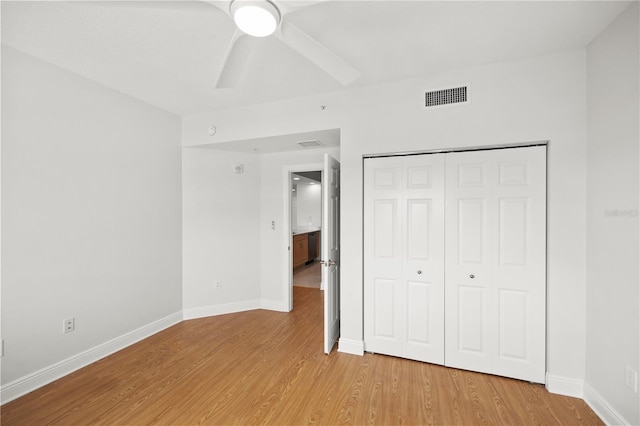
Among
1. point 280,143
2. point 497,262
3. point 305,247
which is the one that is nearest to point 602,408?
point 497,262

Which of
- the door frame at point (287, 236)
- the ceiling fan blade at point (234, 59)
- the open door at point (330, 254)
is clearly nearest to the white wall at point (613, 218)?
the open door at point (330, 254)

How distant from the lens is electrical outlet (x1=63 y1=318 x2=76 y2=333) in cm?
242

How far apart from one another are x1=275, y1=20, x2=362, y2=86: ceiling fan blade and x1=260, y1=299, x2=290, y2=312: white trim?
3.17m

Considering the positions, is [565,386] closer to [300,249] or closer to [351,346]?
[351,346]

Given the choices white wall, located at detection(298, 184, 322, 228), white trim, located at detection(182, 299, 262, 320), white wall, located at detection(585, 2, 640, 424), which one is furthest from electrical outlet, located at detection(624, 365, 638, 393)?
white wall, located at detection(298, 184, 322, 228)

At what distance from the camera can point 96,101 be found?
267 centimetres

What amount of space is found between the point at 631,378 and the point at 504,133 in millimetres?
1797

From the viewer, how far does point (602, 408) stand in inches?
73.5

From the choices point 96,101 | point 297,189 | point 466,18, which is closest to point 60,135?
point 96,101

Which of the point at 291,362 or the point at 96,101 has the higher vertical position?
the point at 96,101

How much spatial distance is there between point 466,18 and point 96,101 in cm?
325

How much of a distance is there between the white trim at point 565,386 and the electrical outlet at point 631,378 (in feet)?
1.51

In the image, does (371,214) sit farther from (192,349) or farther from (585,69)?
(192,349)

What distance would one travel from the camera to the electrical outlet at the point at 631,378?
1.63 metres
